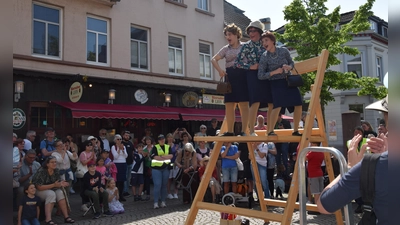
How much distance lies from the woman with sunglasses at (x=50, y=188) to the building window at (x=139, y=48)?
27.1 feet

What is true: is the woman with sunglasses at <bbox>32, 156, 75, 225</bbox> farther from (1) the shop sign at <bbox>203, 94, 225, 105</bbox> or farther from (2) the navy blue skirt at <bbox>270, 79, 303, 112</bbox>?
(1) the shop sign at <bbox>203, 94, 225, 105</bbox>

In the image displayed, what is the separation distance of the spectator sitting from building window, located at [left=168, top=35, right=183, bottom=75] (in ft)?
29.9

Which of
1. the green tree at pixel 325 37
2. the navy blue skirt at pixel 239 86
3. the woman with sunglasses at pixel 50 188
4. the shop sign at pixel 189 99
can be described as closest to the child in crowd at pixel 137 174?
the woman with sunglasses at pixel 50 188

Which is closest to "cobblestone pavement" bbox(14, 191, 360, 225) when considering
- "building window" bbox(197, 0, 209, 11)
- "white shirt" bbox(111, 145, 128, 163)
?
"white shirt" bbox(111, 145, 128, 163)

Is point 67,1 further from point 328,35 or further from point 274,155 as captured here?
point 328,35

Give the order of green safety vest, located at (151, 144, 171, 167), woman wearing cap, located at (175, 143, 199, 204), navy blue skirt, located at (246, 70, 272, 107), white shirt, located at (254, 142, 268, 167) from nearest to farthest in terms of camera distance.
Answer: navy blue skirt, located at (246, 70, 272, 107) → white shirt, located at (254, 142, 268, 167) → green safety vest, located at (151, 144, 171, 167) → woman wearing cap, located at (175, 143, 199, 204)

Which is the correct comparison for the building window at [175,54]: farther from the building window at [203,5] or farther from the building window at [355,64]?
the building window at [355,64]

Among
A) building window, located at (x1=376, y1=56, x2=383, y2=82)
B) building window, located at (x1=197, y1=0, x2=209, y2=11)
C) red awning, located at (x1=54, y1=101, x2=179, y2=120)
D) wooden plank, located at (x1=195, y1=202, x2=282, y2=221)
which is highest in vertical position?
building window, located at (x1=197, y1=0, x2=209, y2=11)

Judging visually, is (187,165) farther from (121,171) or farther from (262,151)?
(262,151)

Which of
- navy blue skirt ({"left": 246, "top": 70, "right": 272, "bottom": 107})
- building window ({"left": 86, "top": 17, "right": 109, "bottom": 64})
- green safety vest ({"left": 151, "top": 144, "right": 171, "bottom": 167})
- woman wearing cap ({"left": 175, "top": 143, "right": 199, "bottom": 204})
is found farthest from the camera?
building window ({"left": 86, "top": 17, "right": 109, "bottom": 64})

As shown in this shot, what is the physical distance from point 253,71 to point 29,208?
5.08m

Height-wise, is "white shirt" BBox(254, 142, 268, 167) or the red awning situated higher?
the red awning

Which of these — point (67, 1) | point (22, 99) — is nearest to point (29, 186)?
point (22, 99)

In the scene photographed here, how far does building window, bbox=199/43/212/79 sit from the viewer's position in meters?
18.0
